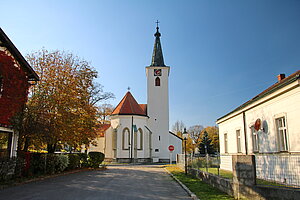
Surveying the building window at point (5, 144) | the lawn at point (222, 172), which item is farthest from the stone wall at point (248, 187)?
the building window at point (5, 144)

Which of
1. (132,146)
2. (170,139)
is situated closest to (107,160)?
(132,146)

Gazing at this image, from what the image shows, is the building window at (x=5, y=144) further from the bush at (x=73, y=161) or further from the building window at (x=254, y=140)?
the building window at (x=254, y=140)

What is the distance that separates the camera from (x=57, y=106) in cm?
1736

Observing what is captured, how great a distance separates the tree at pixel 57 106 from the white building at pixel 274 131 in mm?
10960

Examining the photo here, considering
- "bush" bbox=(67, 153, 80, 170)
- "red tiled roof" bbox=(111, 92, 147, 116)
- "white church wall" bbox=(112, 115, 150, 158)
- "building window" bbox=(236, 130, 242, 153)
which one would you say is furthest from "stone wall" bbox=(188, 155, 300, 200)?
"red tiled roof" bbox=(111, 92, 147, 116)

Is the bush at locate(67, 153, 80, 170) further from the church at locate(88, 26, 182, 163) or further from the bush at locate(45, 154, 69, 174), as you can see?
the church at locate(88, 26, 182, 163)

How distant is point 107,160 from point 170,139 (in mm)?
11785

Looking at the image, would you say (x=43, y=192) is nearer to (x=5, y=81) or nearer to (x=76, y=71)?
(x=5, y=81)

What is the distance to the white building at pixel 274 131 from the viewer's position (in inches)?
325

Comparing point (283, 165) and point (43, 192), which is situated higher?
point (283, 165)

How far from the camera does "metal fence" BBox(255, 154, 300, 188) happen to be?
23.3 feet

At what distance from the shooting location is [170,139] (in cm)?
4338

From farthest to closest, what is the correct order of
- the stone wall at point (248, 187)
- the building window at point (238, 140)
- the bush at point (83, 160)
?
the bush at point (83, 160) < the building window at point (238, 140) < the stone wall at point (248, 187)

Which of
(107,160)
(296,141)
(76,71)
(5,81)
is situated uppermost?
(76,71)
